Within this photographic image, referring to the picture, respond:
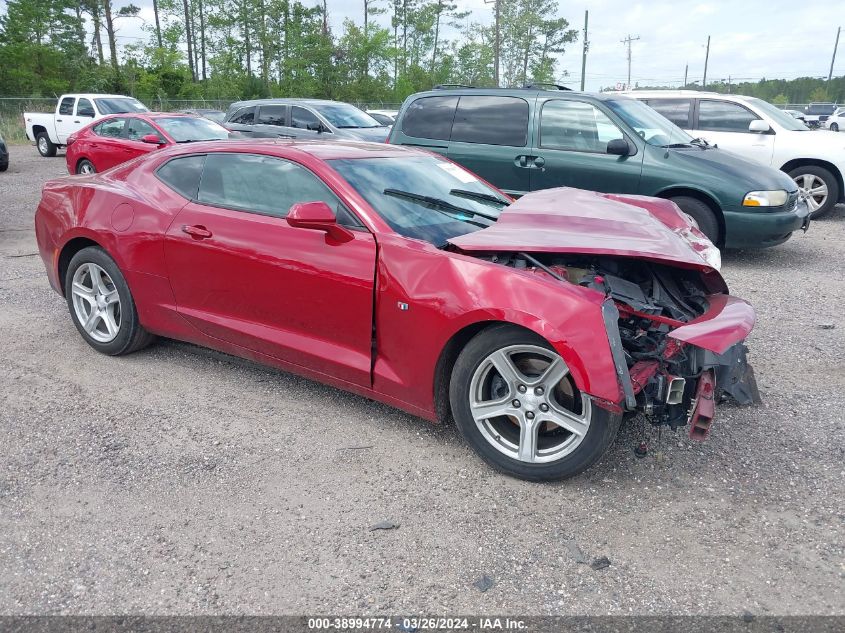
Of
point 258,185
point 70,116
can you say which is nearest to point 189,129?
point 258,185

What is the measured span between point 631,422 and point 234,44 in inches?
2066

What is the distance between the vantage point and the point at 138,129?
11945 mm

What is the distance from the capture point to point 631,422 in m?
3.56

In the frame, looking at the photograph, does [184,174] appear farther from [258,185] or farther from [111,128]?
[111,128]

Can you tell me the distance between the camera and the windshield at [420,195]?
3467 millimetres

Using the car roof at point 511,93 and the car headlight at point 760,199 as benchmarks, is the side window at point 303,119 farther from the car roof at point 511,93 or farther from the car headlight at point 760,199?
the car headlight at point 760,199

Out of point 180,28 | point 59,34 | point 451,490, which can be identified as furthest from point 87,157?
point 180,28

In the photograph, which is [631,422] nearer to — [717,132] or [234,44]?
[717,132]

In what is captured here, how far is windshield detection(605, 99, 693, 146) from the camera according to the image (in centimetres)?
712

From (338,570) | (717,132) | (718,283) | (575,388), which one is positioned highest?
(717,132)

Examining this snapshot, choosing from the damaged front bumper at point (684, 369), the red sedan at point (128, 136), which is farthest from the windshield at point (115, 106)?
the damaged front bumper at point (684, 369)

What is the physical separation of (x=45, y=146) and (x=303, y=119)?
38.4 ft

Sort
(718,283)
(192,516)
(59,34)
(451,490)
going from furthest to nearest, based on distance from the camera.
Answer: (59,34) → (718,283) → (451,490) → (192,516)

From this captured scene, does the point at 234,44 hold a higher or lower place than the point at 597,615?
higher
